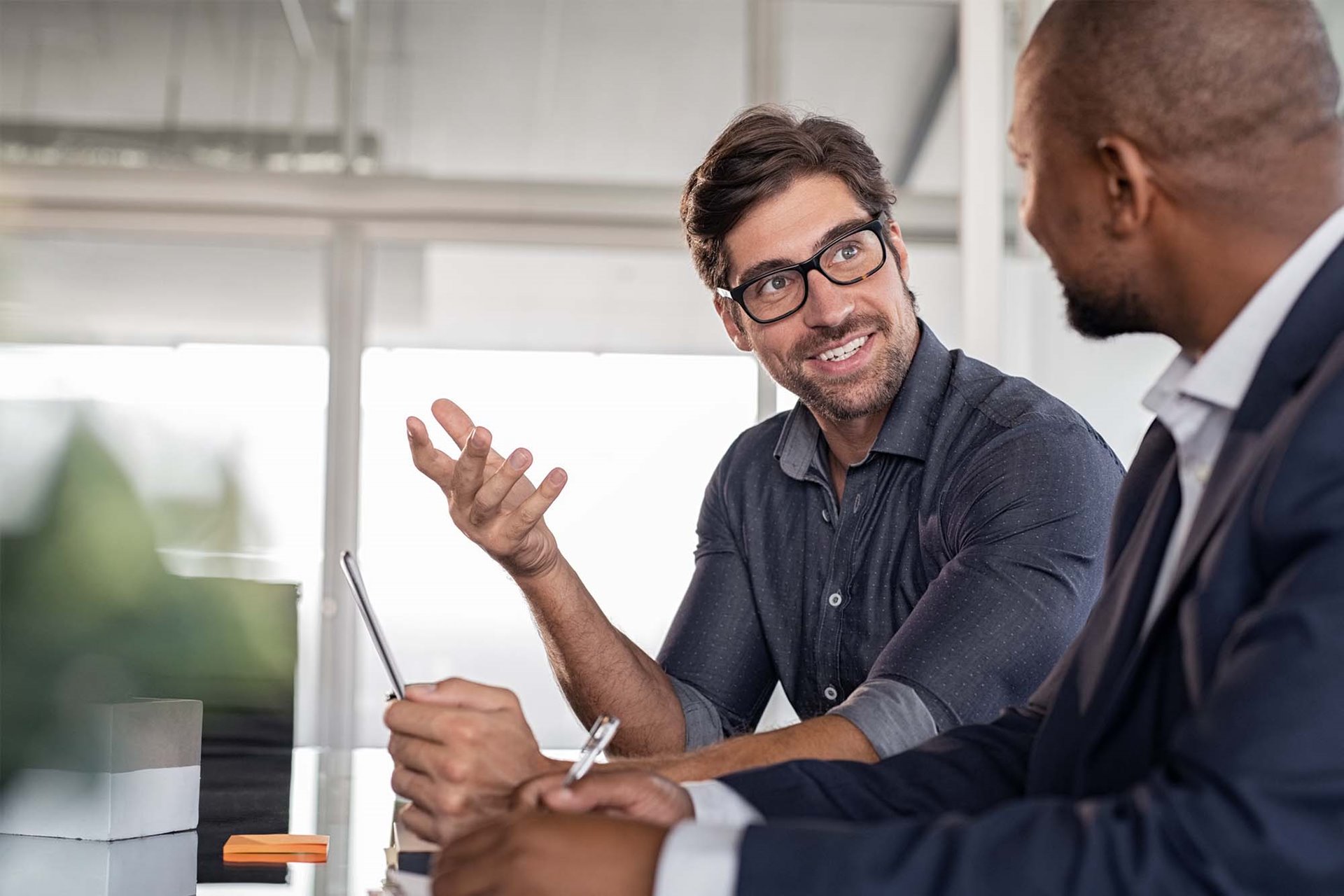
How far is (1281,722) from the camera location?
69cm

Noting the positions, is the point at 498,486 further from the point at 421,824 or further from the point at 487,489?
the point at 421,824

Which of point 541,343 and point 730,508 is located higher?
point 541,343

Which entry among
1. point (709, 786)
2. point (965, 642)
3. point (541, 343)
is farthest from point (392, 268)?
point (709, 786)

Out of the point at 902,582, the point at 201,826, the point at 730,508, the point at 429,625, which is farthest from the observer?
the point at 429,625

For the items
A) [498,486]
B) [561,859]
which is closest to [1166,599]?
[561,859]

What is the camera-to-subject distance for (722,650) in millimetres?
2160

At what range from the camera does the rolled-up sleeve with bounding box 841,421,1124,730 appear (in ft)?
5.27

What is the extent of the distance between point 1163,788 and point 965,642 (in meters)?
0.90

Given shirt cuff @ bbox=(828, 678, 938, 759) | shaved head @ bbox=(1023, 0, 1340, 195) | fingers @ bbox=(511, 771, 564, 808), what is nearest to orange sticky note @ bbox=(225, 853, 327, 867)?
fingers @ bbox=(511, 771, 564, 808)

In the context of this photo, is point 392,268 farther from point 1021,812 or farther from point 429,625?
point 1021,812

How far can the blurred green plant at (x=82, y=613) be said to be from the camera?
3.79 feet

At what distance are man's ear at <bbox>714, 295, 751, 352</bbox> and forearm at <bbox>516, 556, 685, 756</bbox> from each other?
0.55 metres

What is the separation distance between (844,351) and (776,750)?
79 cm

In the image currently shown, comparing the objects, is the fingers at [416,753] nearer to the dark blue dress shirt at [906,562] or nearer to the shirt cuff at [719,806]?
the shirt cuff at [719,806]
